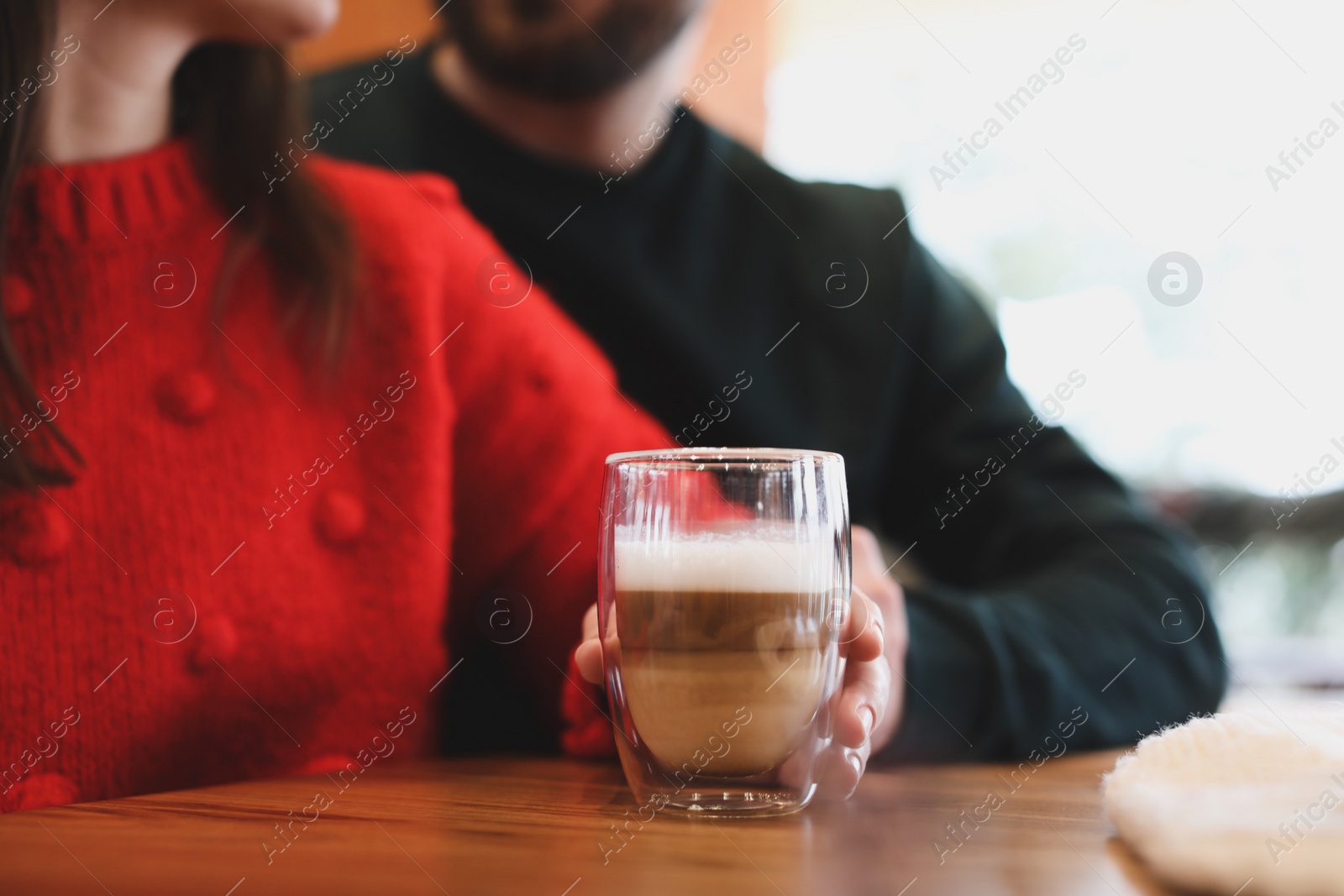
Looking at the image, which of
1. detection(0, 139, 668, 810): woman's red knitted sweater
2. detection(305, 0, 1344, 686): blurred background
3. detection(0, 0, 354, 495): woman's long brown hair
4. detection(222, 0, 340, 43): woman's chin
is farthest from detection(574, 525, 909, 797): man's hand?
detection(305, 0, 1344, 686): blurred background

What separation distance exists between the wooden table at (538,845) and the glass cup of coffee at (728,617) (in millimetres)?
27

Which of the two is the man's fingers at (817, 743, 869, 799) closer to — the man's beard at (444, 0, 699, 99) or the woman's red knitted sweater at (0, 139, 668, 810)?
the woman's red knitted sweater at (0, 139, 668, 810)

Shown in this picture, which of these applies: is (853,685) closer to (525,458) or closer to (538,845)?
(538,845)

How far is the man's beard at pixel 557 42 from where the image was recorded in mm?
1224

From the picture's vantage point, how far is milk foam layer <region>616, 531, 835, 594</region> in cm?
46

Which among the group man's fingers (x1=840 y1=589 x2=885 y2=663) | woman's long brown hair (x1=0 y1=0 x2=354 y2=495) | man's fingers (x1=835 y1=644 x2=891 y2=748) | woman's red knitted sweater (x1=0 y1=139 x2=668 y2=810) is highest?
man's fingers (x1=840 y1=589 x2=885 y2=663)

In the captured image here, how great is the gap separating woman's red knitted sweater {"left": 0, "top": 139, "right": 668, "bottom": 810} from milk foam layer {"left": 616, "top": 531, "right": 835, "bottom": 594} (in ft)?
0.85

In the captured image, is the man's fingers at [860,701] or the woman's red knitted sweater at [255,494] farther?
the woman's red knitted sweater at [255,494]

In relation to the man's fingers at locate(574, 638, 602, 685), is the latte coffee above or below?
above

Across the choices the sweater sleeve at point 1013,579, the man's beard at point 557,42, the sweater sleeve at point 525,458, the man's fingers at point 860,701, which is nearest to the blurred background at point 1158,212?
the man's beard at point 557,42

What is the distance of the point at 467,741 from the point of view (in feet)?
3.34

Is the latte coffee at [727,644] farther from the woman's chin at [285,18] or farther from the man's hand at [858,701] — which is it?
the woman's chin at [285,18]

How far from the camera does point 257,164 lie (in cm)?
82

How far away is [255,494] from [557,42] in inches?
28.0
